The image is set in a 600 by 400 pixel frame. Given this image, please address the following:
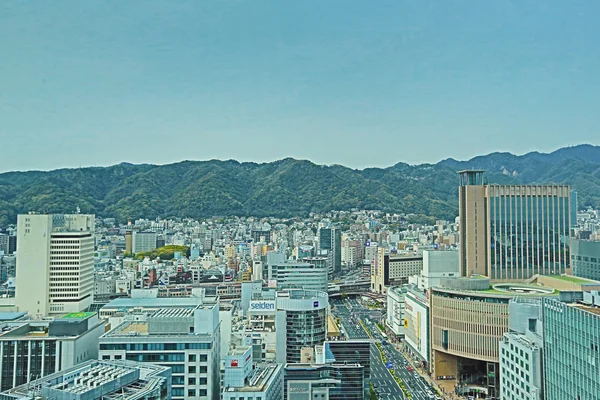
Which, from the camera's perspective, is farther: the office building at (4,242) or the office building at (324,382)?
the office building at (4,242)

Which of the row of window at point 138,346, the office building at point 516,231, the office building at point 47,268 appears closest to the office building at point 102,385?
the row of window at point 138,346

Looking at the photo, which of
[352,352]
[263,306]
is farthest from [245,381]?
[263,306]

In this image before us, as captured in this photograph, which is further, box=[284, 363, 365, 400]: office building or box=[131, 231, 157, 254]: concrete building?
box=[131, 231, 157, 254]: concrete building

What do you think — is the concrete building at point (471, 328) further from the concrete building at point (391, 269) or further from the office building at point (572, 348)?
the concrete building at point (391, 269)

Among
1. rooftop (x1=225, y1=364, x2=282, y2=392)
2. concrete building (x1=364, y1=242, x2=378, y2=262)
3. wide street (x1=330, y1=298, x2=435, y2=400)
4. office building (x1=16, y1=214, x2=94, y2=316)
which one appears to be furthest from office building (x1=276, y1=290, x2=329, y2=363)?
concrete building (x1=364, y1=242, x2=378, y2=262)

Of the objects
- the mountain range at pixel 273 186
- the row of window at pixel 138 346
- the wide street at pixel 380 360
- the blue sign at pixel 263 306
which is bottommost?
the wide street at pixel 380 360

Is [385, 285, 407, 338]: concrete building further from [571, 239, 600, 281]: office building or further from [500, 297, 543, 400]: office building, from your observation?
[500, 297, 543, 400]: office building
